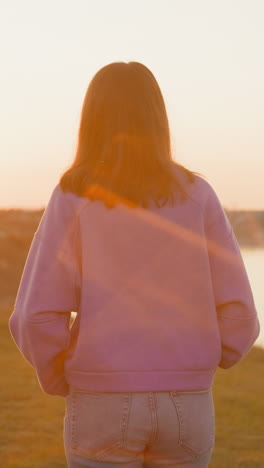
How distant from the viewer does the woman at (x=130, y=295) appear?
7.57ft

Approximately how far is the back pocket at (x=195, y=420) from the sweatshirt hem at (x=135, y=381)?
0.03m

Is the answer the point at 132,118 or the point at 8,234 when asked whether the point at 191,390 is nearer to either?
the point at 132,118

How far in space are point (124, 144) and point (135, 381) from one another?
710mm

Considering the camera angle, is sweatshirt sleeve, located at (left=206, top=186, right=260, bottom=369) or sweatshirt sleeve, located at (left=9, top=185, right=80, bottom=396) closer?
sweatshirt sleeve, located at (left=9, top=185, right=80, bottom=396)

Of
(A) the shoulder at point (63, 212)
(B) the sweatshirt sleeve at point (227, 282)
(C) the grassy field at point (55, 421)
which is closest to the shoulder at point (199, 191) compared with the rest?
(B) the sweatshirt sleeve at point (227, 282)

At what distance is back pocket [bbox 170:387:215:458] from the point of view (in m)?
2.32

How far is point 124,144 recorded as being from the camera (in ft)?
8.00

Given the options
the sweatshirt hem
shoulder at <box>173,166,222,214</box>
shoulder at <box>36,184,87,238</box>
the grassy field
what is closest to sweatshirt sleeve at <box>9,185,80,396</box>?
shoulder at <box>36,184,87,238</box>

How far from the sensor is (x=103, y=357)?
2312mm

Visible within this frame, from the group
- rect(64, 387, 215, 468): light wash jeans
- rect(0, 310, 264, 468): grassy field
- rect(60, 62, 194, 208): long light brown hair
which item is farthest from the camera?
rect(0, 310, 264, 468): grassy field

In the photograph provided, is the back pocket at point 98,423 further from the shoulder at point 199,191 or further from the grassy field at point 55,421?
the grassy field at point 55,421

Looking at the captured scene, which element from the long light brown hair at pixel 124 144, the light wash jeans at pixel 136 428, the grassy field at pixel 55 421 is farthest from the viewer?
the grassy field at pixel 55 421

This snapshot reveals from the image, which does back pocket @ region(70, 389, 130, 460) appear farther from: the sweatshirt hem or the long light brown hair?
the long light brown hair

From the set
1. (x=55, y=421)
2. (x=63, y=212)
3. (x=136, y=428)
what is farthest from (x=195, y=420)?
(x=55, y=421)
